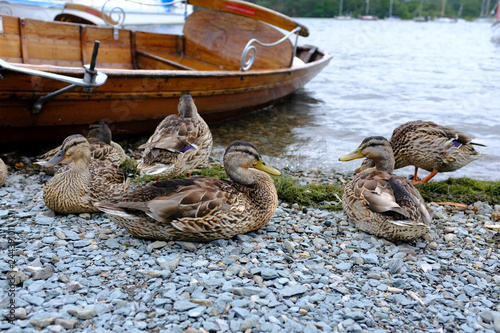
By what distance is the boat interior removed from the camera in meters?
8.22

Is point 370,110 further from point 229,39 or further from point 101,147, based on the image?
point 101,147

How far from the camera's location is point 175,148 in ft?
17.3

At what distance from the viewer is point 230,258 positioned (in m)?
3.74

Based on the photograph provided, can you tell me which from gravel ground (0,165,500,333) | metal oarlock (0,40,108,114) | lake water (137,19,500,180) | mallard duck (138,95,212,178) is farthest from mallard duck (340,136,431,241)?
metal oarlock (0,40,108,114)

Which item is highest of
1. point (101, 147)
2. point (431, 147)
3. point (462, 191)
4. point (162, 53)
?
point (162, 53)

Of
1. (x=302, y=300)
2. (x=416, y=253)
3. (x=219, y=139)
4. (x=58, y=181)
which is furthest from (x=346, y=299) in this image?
(x=219, y=139)

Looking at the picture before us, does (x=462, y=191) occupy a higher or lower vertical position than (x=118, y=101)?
lower

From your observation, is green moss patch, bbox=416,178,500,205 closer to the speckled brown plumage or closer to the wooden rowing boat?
the speckled brown plumage

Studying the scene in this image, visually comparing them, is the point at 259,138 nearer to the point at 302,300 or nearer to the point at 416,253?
the point at 416,253

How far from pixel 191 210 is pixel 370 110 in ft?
29.0

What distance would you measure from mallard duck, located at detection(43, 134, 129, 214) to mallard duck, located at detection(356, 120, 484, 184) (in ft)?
10.8

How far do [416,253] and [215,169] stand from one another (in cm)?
301

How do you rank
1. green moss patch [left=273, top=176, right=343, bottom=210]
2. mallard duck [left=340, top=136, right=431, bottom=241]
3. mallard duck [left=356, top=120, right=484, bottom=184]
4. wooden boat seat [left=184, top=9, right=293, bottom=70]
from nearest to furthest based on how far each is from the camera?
mallard duck [left=340, top=136, right=431, bottom=241], green moss patch [left=273, top=176, right=343, bottom=210], mallard duck [left=356, top=120, right=484, bottom=184], wooden boat seat [left=184, top=9, right=293, bottom=70]

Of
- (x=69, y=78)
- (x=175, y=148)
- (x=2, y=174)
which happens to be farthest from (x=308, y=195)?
(x=2, y=174)
